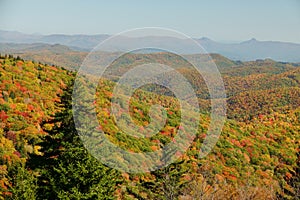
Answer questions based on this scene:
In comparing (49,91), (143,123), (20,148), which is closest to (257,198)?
(20,148)

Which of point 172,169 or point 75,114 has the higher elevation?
point 75,114

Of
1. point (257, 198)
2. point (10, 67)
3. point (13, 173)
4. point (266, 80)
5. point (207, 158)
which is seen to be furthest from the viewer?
point (266, 80)

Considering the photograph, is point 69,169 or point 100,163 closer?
point 69,169

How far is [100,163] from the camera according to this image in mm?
11516

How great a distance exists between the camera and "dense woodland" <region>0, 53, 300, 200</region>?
11500mm

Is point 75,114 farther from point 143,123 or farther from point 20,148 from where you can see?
point 143,123

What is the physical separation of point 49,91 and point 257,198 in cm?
1902

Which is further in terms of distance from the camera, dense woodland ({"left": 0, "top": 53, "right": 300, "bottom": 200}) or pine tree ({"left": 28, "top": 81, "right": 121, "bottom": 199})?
dense woodland ({"left": 0, "top": 53, "right": 300, "bottom": 200})

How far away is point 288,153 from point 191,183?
67.1ft

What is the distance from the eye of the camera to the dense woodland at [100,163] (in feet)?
37.7

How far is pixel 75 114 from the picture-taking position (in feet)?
38.6

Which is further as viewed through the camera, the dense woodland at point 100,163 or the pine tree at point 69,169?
the dense woodland at point 100,163

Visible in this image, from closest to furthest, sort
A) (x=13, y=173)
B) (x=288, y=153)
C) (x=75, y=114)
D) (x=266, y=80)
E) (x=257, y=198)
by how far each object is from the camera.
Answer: (x=75, y=114)
(x=13, y=173)
(x=257, y=198)
(x=288, y=153)
(x=266, y=80)

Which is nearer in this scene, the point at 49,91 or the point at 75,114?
the point at 75,114
